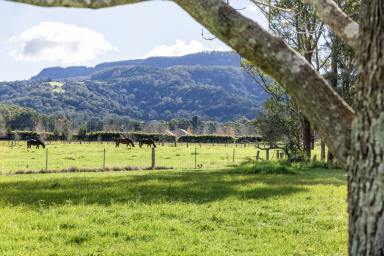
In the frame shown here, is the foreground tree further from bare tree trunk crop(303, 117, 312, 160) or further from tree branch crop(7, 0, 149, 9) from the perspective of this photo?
bare tree trunk crop(303, 117, 312, 160)

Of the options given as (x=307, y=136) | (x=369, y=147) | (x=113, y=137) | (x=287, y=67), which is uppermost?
(x=287, y=67)

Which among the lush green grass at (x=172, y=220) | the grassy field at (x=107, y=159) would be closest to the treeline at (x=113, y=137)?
the grassy field at (x=107, y=159)

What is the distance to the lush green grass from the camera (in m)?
10.9

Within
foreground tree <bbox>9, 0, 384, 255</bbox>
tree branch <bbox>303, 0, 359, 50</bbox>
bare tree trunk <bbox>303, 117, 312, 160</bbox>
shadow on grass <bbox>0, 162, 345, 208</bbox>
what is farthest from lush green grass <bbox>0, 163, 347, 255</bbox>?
bare tree trunk <bbox>303, 117, 312, 160</bbox>

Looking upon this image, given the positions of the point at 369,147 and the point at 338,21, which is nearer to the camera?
the point at 369,147

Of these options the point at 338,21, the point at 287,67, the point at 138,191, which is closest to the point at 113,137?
the point at 138,191

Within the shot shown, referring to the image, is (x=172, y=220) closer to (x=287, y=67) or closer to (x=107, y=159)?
(x=287, y=67)

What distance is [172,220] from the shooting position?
1388 cm

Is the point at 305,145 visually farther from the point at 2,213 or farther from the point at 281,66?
the point at 281,66

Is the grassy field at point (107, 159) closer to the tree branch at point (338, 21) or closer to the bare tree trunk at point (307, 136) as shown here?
the bare tree trunk at point (307, 136)

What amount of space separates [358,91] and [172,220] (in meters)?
10.5

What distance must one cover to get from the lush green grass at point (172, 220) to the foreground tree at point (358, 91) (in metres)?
6.85

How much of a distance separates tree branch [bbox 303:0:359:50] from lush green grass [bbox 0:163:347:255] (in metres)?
6.75

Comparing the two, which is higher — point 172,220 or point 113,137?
point 113,137
